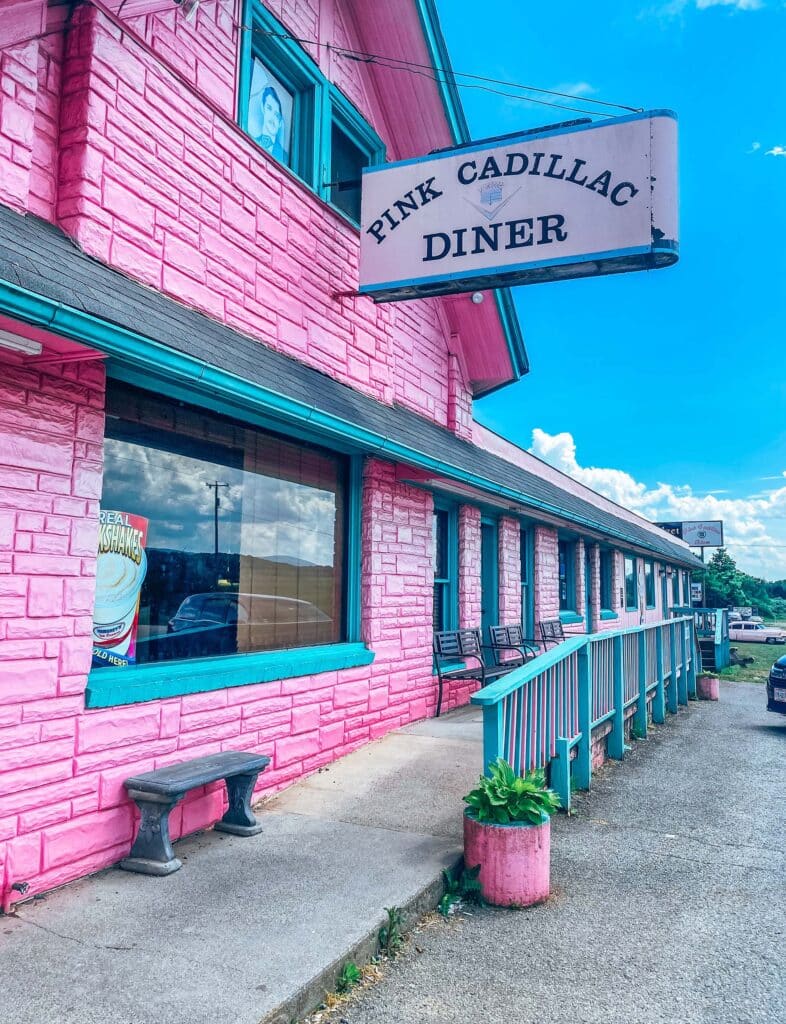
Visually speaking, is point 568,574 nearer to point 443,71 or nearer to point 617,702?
point 617,702

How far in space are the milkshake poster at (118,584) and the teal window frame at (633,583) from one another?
56.1 feet

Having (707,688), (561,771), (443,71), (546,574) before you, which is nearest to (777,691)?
(707,688)

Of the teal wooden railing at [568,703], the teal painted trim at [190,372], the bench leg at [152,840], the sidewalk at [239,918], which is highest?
the teal painted trim at [190,372]

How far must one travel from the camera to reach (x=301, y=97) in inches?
288

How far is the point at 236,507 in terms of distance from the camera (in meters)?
5.73

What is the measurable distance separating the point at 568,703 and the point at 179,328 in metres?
4.30

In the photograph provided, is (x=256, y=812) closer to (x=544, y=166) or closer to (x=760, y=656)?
(x=544, y=166)

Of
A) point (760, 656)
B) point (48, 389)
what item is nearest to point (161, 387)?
point (48, 389)

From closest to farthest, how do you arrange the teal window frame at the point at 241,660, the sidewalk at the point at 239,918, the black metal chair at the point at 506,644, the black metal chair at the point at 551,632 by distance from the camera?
the sidewalk at the point at 239,918, the teal window frame at the point at 241,660, the black metal chair at the point at 506,644, the black metal chair at the point at 551,632

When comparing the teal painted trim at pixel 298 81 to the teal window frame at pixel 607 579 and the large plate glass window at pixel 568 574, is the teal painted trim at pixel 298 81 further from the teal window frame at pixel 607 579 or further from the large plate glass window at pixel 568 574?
the teal window frame at pixel 607 579

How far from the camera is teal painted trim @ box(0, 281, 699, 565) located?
132 inches

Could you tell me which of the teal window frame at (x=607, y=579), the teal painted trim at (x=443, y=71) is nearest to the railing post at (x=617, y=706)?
the teal painted trim at (x=443, y=71)

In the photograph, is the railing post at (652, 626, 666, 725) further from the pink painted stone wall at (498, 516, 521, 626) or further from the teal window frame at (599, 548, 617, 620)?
the teal window frame at (599, 548, 617, 620)

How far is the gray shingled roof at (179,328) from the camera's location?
365cm
